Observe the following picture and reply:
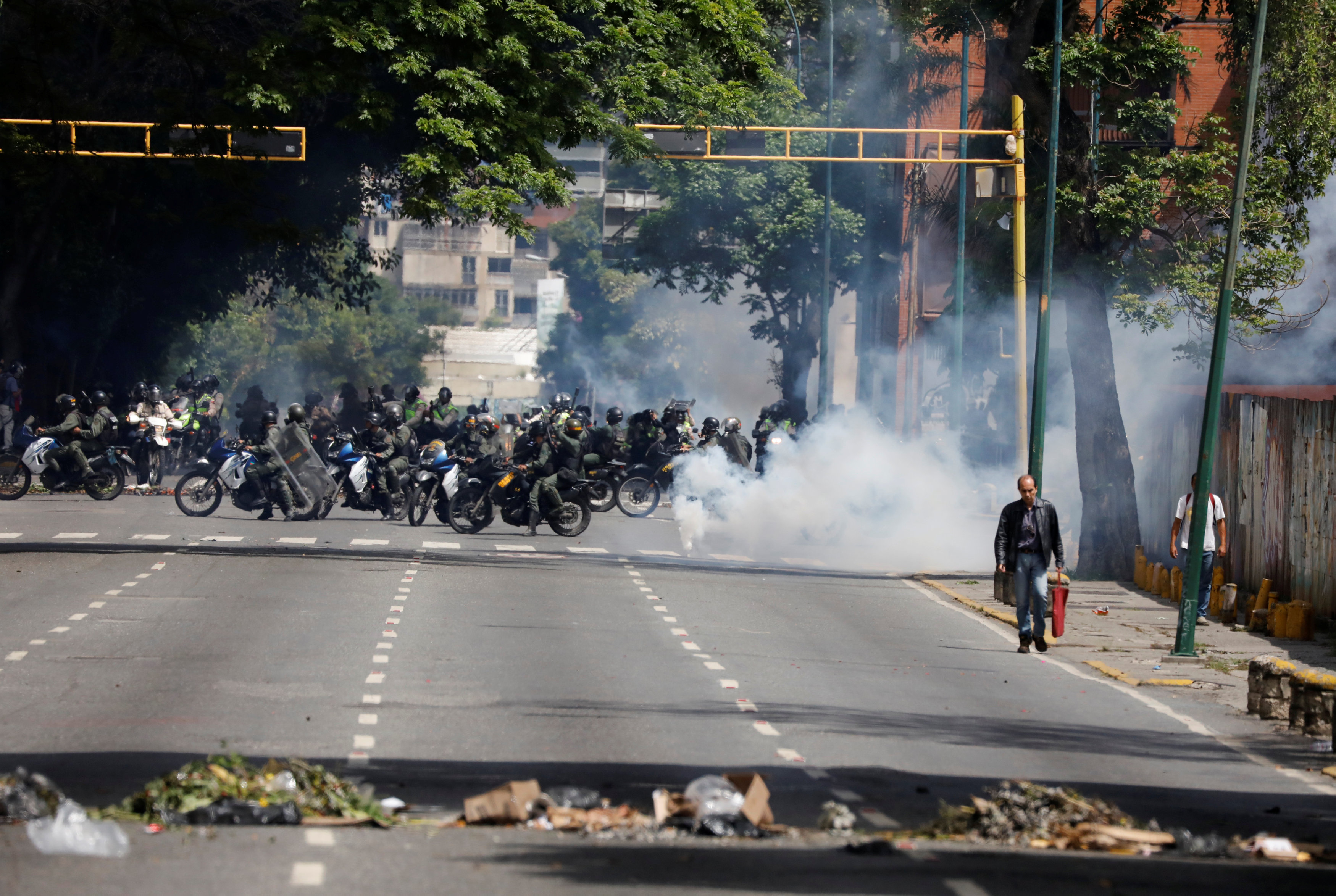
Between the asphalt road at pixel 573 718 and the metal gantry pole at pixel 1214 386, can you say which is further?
the metal gantry pole at pixel 1214 386

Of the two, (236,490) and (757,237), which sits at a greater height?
(757,237)

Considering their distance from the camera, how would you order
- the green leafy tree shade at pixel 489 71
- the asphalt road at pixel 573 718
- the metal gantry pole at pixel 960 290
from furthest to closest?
1. the metal gantry pole at pixel 960 290
2. the green leafy tree shade at pixel 489 71
3. the asphalt road at pixel 573 718

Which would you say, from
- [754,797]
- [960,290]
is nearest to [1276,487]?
[754,797]

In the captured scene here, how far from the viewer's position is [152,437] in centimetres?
3103

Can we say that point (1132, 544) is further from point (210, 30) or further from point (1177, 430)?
point (210, 30)

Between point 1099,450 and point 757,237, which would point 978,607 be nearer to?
point 1099,450

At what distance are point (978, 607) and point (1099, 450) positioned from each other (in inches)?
215

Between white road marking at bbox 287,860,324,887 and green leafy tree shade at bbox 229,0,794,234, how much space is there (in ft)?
41.8

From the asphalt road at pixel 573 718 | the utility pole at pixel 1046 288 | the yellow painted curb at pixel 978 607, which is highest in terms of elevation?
the utility pole at pixel 1046 288

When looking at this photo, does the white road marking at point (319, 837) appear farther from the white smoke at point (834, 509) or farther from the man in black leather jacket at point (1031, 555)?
the white smoke at point (834, 509)


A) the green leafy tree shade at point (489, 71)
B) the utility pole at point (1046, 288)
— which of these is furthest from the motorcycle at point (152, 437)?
the utility pole at point (1046, 288)

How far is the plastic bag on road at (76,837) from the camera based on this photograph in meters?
6.52

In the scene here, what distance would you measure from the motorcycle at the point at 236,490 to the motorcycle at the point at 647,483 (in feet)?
18.7

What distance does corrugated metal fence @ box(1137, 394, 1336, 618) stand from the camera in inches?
673
